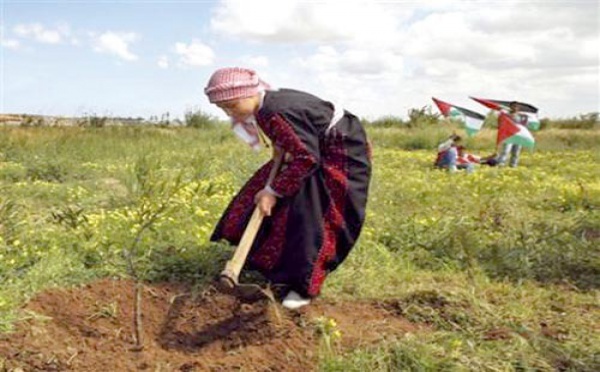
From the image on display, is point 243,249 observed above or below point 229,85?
below

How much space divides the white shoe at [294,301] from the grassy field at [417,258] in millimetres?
209

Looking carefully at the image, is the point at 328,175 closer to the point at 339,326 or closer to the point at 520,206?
the point at 339,326

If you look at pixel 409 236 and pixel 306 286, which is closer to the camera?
pixel 306 286

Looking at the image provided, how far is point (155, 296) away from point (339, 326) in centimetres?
97

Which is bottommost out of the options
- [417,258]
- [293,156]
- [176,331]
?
[176,331]

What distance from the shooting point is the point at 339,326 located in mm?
2932

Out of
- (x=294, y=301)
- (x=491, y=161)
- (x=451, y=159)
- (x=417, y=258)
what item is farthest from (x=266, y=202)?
(x=491, y=161)

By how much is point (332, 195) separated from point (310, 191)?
0.12 meters

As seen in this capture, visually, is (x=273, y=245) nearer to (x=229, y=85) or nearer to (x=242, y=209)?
(x=242, y=209)

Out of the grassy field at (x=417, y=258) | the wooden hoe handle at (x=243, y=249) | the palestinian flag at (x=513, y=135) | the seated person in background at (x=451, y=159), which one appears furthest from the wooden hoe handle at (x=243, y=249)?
the seated person in background at (x=451, y=159)

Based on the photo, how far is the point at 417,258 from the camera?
4.34 metres

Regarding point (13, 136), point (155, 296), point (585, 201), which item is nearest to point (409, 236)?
point (155, 296)

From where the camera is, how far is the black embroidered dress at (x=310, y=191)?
3088 millimetres

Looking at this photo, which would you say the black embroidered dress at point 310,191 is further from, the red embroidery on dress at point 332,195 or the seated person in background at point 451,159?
the seated person in background at point 451,159
